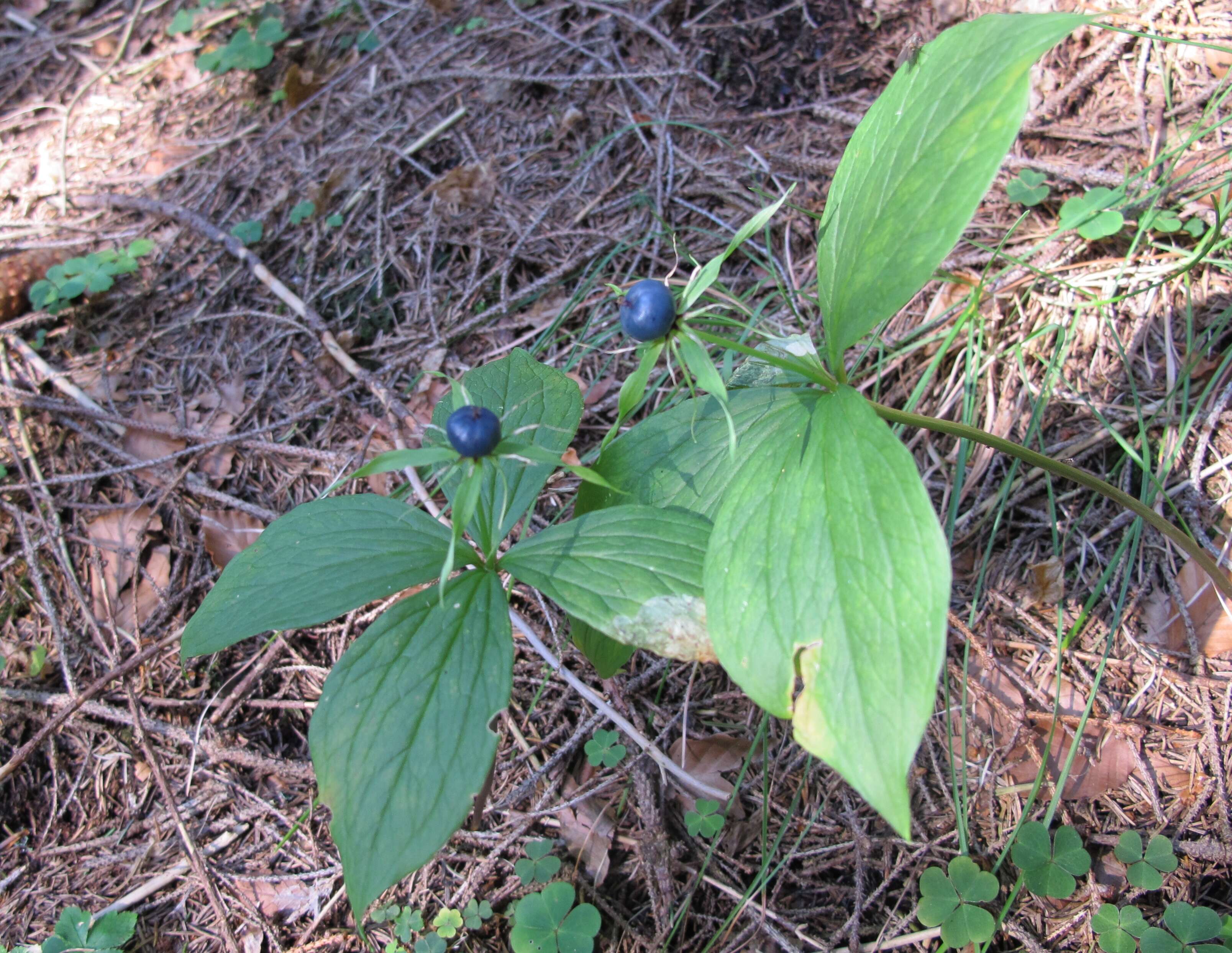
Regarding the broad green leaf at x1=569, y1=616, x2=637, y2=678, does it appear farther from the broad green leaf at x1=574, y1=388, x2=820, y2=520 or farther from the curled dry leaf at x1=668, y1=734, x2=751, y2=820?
the curled dry leaf at x1=668, y1=734, x2=751, y2=820

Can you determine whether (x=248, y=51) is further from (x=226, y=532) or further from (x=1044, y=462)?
(x=1044, y=462)

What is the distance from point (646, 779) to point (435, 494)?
3.50 ft

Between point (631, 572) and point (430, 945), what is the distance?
0.98m

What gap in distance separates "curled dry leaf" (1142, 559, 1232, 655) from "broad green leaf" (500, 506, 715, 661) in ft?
4.16

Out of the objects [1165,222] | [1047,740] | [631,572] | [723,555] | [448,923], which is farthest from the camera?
[1165,222]

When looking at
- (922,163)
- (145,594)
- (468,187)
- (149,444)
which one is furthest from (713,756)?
(468,187)

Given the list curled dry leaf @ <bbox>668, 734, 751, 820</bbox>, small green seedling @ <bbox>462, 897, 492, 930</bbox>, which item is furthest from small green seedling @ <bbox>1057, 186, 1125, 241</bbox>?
small green seedling @ <bbox>462, 897, 492, 930</bbox>

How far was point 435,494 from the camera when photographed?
7.93ft

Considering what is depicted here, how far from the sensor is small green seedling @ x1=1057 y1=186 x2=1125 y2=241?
2.19m

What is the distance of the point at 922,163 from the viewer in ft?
4.12

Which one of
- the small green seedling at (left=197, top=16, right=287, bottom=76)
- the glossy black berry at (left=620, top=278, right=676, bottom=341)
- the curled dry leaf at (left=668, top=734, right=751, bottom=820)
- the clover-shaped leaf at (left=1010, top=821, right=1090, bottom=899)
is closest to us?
the glossy black berry at (left=620, top=278, right=676, bottom=341)

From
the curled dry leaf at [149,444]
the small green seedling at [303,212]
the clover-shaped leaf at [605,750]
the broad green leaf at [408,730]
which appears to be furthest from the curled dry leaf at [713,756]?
the small green seedling at [303,212]

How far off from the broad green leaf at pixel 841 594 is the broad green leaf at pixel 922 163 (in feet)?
0.64

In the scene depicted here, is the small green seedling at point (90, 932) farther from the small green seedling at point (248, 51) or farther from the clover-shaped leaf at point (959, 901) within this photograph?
the small green seedling at point (248, 51)
